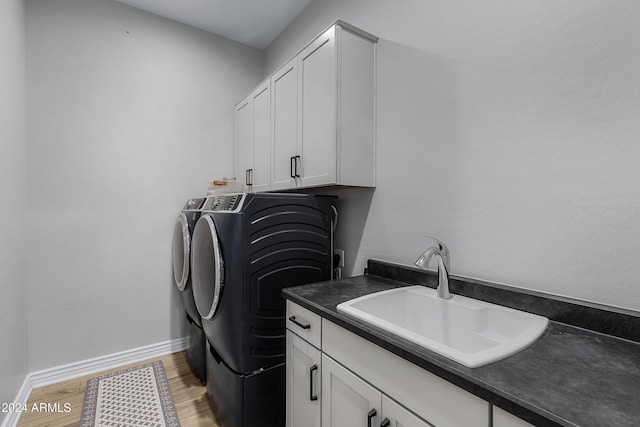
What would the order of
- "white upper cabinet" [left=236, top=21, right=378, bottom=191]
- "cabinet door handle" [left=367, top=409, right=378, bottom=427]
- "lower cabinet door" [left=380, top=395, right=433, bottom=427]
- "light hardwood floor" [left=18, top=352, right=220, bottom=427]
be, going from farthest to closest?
"light hardwood floor" [left=18, top=352, right=220, bottom=427]
"white upper cabinet" [left=236, top=21, right=378, bottom=191]
"cabinet door handle" [left=367, top=409, right=378, bottom=427]
"lower cabinet door" [left=380, top=395, right=433, bottom=427]

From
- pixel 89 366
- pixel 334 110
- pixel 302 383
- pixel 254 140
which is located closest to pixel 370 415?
pixel 302 383

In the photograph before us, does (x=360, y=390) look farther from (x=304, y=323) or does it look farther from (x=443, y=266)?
(x=443, y=266)

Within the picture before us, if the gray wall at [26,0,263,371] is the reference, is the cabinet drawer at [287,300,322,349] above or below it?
below

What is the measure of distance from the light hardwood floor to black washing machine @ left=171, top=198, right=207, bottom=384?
3.6 inches

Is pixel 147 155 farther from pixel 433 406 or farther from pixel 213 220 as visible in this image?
pixel 433 406

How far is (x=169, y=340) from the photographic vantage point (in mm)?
2547

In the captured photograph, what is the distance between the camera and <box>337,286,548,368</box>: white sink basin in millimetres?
841

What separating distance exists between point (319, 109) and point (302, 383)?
1398 millimetres

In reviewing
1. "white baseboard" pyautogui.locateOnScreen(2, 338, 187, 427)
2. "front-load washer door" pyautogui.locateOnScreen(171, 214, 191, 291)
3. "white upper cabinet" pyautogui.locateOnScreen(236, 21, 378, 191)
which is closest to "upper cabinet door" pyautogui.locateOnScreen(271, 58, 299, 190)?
"white upper cabinet" pyautogui.locateOnScreen(236, 21, 378, 191)

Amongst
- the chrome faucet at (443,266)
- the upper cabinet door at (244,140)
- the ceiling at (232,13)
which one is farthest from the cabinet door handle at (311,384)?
the ceiling at (232,13)

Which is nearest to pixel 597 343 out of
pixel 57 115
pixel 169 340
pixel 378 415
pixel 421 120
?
pixel 378 415

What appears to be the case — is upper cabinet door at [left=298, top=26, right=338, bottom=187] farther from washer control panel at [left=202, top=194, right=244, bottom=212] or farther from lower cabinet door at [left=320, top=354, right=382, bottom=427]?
lower cabinet door at [left=320, top=354, right=382, bottom=427]

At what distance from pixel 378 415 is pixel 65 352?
7.96 feet

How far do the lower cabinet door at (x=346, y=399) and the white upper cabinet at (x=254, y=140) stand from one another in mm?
1437
